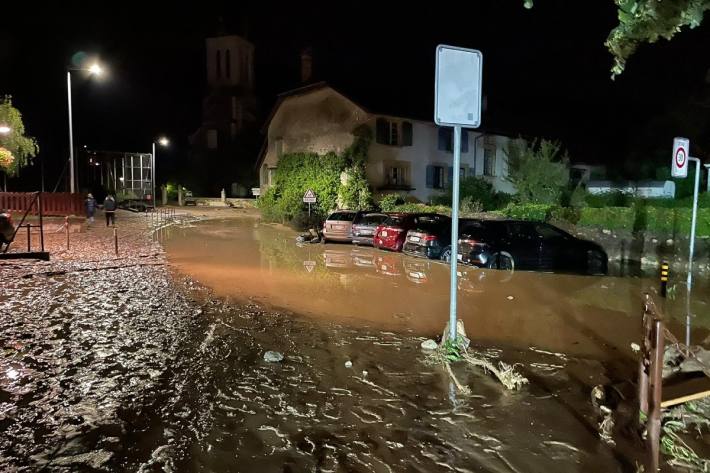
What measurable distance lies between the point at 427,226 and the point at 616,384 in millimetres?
12817

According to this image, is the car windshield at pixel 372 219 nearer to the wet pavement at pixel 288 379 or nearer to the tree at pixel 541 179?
the tree at pixel 541 179

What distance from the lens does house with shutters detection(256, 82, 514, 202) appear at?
111 feet

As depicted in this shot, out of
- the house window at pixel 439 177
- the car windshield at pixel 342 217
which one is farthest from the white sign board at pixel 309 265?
the house window at pixel 439 177

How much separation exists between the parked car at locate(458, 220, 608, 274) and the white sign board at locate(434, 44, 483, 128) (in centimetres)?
970

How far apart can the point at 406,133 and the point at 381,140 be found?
7.56ft

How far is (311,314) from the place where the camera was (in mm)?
9969

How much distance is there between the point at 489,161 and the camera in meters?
41.3

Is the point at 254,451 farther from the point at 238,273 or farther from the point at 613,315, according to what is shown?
the point at 238,273

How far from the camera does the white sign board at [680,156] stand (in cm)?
1205

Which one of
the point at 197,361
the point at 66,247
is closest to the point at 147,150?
the point at 66,247

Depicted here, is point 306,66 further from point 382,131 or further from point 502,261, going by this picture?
point 502,261

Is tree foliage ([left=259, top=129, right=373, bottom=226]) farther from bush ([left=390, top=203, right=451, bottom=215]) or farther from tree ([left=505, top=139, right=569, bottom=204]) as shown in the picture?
tree ([left=505, top=139, right=569, bottom=204])

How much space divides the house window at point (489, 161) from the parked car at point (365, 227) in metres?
20.7

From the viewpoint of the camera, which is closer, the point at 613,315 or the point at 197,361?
the point at 197,361
